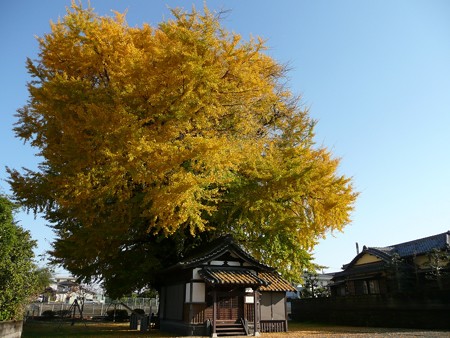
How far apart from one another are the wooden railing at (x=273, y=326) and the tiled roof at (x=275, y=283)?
1671mm

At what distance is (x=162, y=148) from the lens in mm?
10578

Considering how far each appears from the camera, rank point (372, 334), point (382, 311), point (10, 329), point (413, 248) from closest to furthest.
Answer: point (10, 329), point (372, 334), point (382, 311), point (413, 248)

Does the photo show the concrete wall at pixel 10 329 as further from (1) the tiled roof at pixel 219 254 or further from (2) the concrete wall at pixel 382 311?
(2) the concrete wall at pixel 382 311

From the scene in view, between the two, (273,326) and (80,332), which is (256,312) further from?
(80,332)

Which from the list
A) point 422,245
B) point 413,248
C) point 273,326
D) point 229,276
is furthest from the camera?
point 413,248

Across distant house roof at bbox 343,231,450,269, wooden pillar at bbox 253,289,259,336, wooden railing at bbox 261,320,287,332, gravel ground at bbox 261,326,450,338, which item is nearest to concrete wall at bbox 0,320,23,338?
wooden pillar at bbox 253,289,259,336

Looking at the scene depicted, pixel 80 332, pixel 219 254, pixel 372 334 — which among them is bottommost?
pixel 80 332

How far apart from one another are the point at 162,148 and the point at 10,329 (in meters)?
7.31

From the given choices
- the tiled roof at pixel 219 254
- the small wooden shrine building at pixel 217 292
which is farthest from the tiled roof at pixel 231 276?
the tiled roof at pixel 219 254

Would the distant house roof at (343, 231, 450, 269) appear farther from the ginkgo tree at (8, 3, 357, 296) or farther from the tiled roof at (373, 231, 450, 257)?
the ginkgo tree at (8, 3, 357, 296)

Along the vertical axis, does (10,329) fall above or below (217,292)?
below

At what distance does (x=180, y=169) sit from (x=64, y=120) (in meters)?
4.70

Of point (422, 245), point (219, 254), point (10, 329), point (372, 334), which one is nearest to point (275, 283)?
point (219, 254)

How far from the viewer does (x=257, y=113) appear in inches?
633
